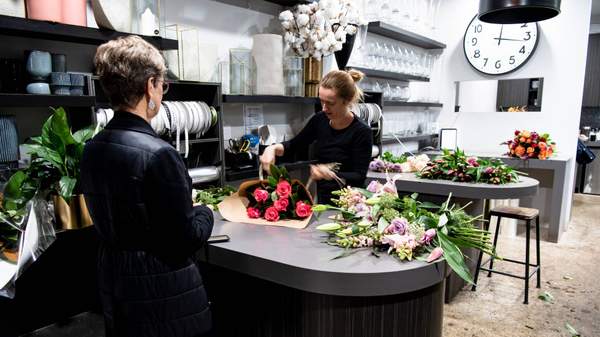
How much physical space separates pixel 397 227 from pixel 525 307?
82.0 inches

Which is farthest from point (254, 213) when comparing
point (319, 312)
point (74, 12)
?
point (74, 12)

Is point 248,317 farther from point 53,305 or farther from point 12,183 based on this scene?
point 12,183

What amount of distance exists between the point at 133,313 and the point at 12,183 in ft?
2.48

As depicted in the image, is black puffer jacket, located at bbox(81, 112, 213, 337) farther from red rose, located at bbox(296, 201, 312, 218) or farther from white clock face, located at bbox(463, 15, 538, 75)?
white clock face, located at bbox(463, 15, 538, 75)

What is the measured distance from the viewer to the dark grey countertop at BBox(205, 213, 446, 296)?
1.31 metres

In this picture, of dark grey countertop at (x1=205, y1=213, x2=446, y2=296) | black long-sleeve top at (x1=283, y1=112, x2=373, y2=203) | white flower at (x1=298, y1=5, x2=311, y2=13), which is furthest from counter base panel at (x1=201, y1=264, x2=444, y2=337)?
white flower at (x1=298, y1=5, x2=311, y2=13)

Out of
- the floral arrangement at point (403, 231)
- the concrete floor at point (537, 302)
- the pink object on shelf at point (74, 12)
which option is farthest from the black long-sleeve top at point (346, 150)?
the pink object on shelf at point (74, 12)

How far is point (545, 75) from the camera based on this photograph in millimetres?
4797

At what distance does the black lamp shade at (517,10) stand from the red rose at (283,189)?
1865 millimetres

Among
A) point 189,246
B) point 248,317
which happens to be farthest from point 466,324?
point 189,246

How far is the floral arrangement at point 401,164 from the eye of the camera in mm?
3633

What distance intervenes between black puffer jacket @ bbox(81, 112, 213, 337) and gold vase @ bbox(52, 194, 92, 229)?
492mm

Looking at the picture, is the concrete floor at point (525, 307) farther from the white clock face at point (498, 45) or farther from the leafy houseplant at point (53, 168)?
the white clock face at point (498, 45)

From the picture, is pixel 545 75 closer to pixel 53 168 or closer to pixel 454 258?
pixel 454 258
